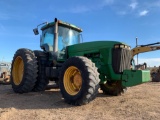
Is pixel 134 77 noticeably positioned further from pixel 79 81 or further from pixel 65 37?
pixel 65 37

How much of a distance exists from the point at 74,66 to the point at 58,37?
2782 millimetres

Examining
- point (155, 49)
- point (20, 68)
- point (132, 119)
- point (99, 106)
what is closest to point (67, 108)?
point (99, 106)

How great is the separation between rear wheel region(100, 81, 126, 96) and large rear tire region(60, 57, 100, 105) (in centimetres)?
186

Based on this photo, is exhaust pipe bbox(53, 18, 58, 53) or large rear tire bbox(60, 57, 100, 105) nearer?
large rear tire bbox(60, 57, 100, 105)

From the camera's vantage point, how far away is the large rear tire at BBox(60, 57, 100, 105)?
6.04 metres

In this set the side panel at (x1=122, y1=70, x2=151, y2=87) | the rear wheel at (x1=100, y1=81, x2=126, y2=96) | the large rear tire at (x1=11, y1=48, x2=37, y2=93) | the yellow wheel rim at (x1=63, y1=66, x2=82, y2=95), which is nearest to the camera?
the side panel at (x1=122, y1=70, x2=151, y2=87)

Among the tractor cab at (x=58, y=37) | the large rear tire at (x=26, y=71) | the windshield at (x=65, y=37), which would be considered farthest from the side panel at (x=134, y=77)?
the large rear tire at (x=26, y=71)

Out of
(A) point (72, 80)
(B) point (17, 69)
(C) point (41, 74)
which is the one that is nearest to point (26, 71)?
(C) point (41, 74)

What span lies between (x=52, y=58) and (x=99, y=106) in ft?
11.6

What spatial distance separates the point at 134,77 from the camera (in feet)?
20.5

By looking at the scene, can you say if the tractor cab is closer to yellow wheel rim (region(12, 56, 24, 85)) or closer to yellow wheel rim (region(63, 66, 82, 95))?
yellow wheel rim (region(12, 56, 24, 85))

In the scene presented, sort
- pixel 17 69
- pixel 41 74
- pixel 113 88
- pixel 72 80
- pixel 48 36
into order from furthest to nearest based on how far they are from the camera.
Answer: pixel 17 69
pixel 48 36
pixel 41 74
pixel 113 88
pixel 72 80

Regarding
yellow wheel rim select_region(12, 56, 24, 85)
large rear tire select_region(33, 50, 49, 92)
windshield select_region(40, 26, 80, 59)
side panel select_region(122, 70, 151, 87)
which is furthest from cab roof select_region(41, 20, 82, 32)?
side panel select_region(122, 70, 151, 87)

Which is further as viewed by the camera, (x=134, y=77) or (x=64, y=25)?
(x=64, y=25)
